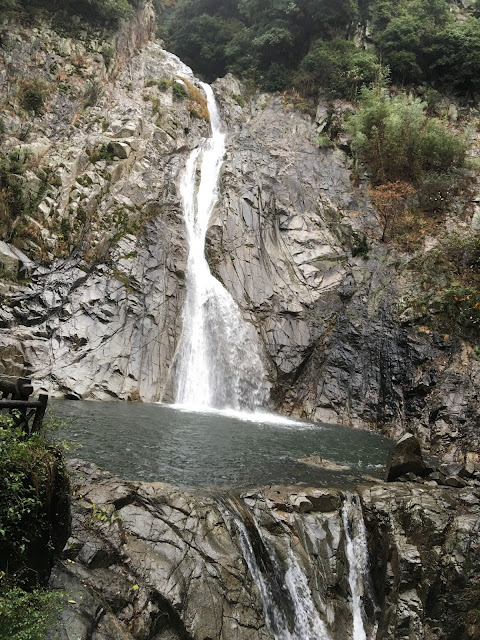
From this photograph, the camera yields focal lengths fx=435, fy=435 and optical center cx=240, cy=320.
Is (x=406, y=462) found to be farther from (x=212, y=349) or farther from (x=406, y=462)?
(x=212, y=349)

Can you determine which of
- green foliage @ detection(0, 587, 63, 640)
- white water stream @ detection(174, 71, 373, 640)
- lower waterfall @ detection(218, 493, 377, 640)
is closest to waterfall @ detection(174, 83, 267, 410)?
white water stream @ detection(174, 71, 373, 640)

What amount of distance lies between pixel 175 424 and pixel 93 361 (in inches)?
242

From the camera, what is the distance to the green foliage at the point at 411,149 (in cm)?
2494

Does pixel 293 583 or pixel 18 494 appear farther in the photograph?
pixel 293 583

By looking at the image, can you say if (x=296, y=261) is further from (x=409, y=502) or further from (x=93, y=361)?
(x=409, y=502)

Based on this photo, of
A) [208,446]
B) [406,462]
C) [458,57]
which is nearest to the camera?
[406,462]

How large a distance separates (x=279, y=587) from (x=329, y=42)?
4119 cm

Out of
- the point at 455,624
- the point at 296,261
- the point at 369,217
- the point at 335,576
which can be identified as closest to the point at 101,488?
the point at 335,576

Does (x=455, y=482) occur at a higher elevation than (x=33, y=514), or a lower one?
higher

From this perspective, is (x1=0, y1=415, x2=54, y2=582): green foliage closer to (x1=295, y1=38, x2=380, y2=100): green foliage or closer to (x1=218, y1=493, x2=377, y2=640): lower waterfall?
(x1=218, y1=493, x2=377, y2=640): lower waterfall

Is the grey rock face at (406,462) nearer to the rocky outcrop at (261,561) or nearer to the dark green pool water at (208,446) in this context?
the rocky outcrop at (261,561)

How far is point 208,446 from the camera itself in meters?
12.0

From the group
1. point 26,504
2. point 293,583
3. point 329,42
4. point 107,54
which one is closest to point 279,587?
point 293,583

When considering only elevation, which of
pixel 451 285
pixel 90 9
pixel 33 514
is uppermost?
pixel 90 9
